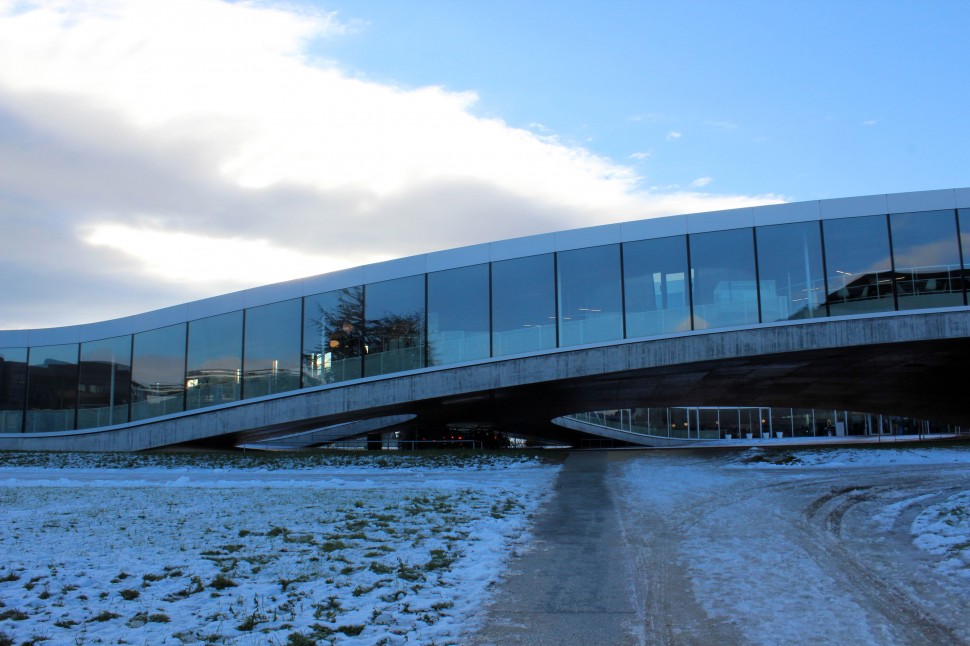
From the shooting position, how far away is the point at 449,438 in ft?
133

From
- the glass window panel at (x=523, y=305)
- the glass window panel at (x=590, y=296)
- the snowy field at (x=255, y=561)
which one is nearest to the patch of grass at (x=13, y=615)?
the snowy field at (x=255, y=561)

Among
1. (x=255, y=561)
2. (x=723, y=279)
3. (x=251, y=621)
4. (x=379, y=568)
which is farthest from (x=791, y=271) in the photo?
(x=251, y=621)

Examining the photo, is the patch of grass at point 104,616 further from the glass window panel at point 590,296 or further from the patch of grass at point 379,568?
the glass window panel at point 590,296

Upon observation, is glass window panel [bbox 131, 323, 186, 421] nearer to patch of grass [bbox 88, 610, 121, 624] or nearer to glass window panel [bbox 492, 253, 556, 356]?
glass window panel [bbox 492, 253, 556, 356]

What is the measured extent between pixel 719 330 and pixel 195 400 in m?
19.3

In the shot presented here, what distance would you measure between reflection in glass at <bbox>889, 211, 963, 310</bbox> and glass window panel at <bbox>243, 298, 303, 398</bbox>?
1995 cm

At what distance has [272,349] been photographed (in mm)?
27562

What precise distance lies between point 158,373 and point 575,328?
17163 millimetres

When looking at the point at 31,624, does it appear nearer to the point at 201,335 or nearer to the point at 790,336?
the point at 790,336

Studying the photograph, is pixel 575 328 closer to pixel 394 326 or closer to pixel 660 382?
pixel 660 382

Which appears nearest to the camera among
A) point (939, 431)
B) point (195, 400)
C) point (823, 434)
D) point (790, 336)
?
point (790, 336)

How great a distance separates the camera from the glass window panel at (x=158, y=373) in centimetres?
2923

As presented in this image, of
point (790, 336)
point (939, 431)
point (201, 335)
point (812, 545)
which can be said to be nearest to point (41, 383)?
point (201, 335)

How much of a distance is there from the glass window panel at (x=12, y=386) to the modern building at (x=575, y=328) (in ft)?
8.93
